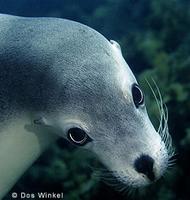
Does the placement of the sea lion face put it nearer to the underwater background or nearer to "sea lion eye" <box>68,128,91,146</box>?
"sea lion eye" <box>68,128,91,146</box>

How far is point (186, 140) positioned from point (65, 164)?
1.34 metres

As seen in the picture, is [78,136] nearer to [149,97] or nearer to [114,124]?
[114,124]

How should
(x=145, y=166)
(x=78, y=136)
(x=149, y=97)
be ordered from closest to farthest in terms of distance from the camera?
(x=145, y=166), (x=78, y=136), (x=149, y=97)

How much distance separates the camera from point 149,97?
4.24 meters

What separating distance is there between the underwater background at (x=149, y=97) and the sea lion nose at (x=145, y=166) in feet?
3.63

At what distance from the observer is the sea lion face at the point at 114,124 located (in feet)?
6.70

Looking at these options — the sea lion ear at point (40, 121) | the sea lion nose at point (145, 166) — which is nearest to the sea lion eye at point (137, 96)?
the sea lion nose at point (145, 166)

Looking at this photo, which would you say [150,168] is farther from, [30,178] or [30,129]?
[30,178]

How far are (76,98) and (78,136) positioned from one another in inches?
8.9

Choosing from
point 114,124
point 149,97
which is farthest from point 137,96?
point 149,97

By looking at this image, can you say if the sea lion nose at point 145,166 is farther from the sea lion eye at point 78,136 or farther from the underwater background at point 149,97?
the underwater background at point 149,97

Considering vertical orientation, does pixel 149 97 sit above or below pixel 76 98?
below

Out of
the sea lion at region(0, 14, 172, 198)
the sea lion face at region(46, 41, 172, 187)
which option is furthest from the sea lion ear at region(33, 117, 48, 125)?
the sea lion face at region(46, 41, 172, 187)

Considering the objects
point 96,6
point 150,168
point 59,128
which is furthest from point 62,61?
point 96,6
